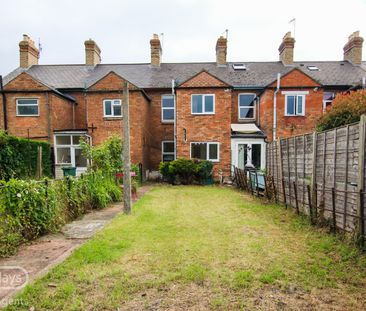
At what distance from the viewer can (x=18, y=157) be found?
12.3 m

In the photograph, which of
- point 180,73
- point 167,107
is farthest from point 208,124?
point 180,73

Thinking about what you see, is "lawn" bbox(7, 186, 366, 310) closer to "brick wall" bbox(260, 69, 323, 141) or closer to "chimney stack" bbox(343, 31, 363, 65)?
"brick wall" bbox(260, 69, 323, 141)

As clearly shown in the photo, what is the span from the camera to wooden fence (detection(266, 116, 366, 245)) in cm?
450

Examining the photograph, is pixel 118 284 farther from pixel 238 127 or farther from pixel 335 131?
pixel 238 127

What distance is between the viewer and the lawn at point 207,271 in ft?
9.57

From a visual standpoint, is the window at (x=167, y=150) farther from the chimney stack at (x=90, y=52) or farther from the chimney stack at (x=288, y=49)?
the chimney stack at (x=288, y=49)

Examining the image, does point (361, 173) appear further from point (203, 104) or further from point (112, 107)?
point (112, 107)

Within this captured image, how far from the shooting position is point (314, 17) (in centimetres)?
235

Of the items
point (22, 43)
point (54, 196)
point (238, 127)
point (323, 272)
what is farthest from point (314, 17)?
point (22, 43)

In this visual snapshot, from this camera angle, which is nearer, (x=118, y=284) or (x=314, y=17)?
(x=314, y=17)

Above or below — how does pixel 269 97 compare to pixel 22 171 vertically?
above

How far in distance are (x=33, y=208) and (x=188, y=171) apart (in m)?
10.2

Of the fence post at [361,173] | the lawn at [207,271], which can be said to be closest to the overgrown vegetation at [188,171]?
the lawn at [207,271]

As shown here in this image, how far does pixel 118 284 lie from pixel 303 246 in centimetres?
342
